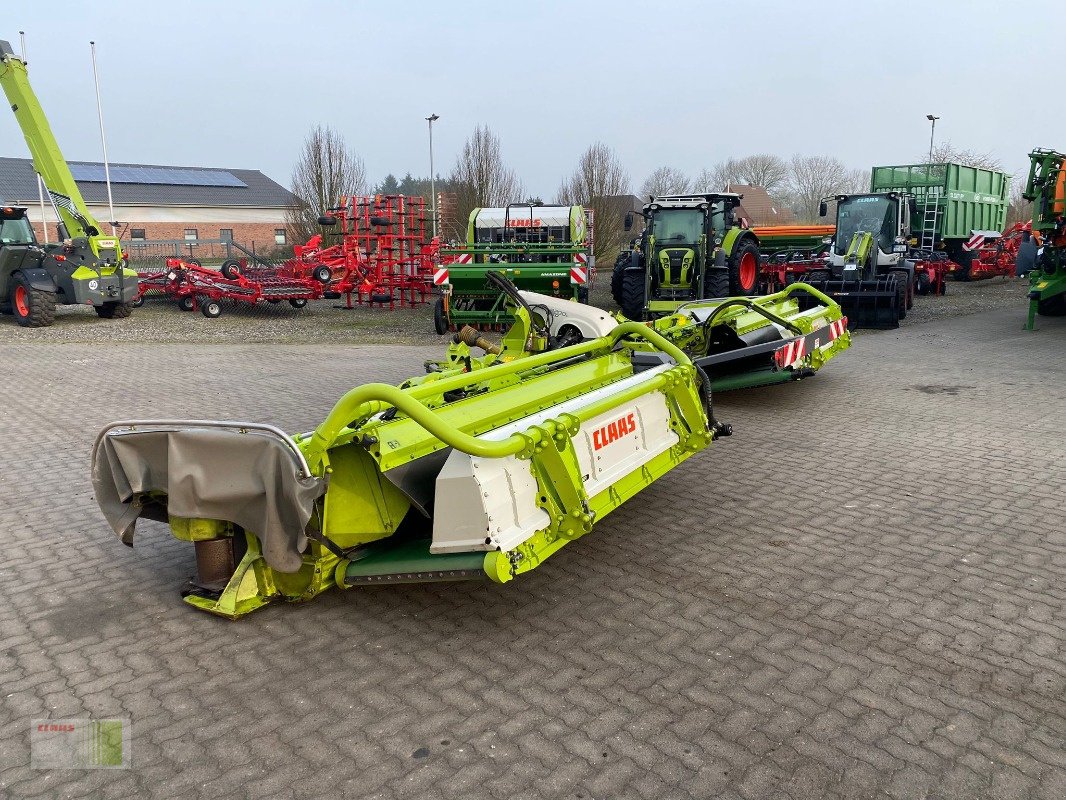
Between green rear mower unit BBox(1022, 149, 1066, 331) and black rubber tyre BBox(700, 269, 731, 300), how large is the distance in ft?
17.1

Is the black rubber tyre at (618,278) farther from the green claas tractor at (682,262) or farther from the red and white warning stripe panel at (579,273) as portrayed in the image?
the red and white warning stripe panel at (579,273)

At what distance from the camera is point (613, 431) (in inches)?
172

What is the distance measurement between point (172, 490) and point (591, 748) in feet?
Answer: 7.02

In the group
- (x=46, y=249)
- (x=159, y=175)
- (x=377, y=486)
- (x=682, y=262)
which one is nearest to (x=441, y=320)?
(x=682, y=262)

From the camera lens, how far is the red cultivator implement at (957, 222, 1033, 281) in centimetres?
2375

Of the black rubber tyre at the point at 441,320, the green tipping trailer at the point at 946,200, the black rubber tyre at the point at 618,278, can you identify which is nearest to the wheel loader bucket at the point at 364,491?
the black rubber tyre at the point at 441,320

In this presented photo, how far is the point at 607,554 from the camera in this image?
4594 mm

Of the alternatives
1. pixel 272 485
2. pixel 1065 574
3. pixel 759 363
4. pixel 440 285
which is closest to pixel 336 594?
pixel 272 485

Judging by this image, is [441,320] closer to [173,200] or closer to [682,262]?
[682,262]

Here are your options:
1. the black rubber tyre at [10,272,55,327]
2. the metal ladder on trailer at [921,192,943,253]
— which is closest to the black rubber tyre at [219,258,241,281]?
the black rubber tyre at [10,272,55,327]

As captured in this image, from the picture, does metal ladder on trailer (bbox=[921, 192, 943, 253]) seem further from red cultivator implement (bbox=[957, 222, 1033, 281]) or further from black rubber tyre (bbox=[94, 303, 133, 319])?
black rubber tyre (bbox=[94, 303, 133, 319])

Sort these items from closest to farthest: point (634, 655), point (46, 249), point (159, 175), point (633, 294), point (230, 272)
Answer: point (634, 655) < point (633, 294) < point (46, 249) < point (230, 272) < point (159, 175)

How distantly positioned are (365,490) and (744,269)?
41.0 ft

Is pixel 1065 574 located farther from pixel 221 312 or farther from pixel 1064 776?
pixel 221 312
